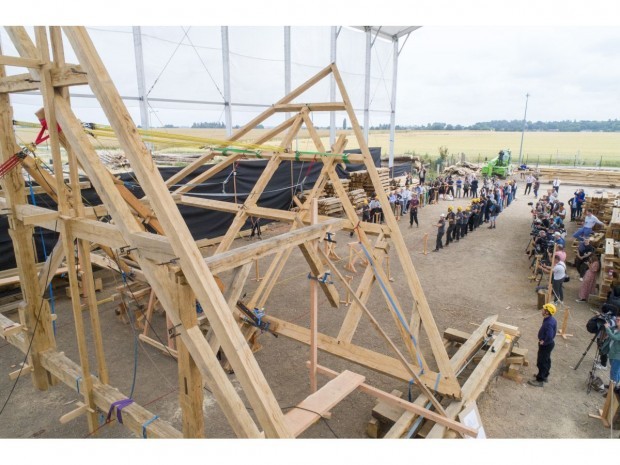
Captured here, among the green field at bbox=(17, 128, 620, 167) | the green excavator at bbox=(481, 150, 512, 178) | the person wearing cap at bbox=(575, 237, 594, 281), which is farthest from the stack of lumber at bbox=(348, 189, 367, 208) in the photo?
the green excavator at bbox=(481, 150, 512, 178)

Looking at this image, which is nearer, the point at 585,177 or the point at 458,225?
the point at 458,225

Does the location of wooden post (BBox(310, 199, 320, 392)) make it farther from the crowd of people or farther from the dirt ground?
the crowd of people

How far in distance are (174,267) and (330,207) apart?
15701 millimetres

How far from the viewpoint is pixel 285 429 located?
2846 mm

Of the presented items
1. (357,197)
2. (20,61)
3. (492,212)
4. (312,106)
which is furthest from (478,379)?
(357,197)

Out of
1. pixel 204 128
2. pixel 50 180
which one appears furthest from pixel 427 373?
pixel 204 128

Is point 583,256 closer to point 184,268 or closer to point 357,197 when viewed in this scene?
point 357,197

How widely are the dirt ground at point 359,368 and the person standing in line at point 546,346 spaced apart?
0.51ft

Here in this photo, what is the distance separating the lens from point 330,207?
18609mm

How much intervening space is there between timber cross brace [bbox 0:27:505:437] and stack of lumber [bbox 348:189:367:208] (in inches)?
502

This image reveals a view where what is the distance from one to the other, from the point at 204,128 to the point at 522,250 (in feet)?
43.8

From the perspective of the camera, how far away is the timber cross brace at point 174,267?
2.93m

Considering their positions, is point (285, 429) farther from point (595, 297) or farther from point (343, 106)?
point (595, 297)

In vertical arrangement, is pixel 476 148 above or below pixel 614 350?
above
